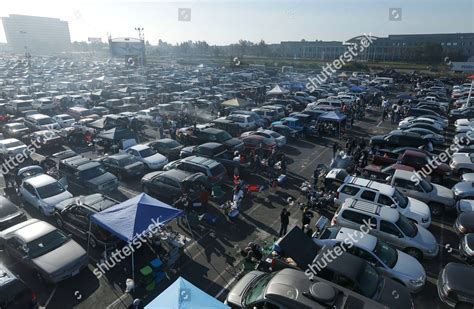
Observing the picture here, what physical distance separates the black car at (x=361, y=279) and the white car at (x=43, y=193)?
40.2 ft

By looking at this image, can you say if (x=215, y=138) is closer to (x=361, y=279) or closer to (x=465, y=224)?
(x=465, y=224)

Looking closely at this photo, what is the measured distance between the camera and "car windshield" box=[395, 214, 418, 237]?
11751 millimetres

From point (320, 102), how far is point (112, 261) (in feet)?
96.5

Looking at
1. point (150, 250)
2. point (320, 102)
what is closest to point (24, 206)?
point (150, 250)

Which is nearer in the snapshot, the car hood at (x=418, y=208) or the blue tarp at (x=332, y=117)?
the car hood at (x=418, y=208)

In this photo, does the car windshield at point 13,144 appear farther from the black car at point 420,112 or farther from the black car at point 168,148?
the black car at point 420,112

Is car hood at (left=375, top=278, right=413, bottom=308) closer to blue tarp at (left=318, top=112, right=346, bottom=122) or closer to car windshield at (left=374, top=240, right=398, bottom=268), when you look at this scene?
car windshield at (left=374, top=240, right=398, bottom=268)

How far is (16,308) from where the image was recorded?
8.76 m

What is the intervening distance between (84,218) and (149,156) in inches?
322

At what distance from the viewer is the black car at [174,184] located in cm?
1546

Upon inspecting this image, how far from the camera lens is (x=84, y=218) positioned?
12.6 meters

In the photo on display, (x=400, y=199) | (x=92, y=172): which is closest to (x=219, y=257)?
(x=400, y=199)

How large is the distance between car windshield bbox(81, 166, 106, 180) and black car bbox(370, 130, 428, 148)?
19.0m

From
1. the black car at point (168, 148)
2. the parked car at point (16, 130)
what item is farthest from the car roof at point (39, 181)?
the parked car at point (16, 130)
